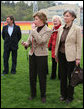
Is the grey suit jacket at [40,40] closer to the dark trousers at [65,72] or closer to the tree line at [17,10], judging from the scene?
the dark trousers at [65,72]

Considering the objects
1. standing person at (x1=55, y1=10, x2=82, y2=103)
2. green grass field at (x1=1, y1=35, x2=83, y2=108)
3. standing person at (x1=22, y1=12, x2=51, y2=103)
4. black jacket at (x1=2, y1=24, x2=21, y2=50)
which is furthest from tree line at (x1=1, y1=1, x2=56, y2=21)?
standing person at (x1=55, y1=10, x2=82, y2=103)

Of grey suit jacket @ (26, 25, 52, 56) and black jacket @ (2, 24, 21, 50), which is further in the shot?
black jacket @ (2, 24, 21, 50)

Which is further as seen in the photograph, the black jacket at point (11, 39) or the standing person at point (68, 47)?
the black jacket at point (11, 39)

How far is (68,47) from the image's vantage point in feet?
14.5

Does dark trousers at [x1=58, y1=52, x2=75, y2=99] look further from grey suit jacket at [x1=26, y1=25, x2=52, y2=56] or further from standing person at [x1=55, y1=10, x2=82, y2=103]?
grey suit jacket at [x1=26, y1=25, x2=52, y2=56]

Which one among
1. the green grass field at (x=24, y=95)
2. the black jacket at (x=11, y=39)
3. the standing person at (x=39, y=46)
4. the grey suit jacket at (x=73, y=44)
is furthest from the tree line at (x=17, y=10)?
the grey suit jacket at (x=73, y=44)

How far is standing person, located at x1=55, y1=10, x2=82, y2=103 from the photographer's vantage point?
4395 mm

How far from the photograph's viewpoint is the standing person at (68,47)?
439cm

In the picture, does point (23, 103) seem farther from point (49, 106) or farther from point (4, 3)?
point (4, 3)

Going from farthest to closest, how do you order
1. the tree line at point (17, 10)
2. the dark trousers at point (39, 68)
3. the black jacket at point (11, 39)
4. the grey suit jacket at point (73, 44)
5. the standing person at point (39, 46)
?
the tree line at point (17, 10) → the black jacket at point (11, 39) → the dark trousers at point (39, 68) → the standing person at point (39, 46) → the grey suit jacket at point (73, 44)

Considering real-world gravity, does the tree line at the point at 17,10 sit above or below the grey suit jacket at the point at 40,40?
above

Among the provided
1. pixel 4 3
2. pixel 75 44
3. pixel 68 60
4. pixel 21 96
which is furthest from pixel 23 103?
pixel 4 3

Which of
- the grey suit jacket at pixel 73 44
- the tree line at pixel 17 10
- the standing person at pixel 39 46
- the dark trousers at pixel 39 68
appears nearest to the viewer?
the grey suit jacket at pixel 73 44

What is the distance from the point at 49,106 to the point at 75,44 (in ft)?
4.37
